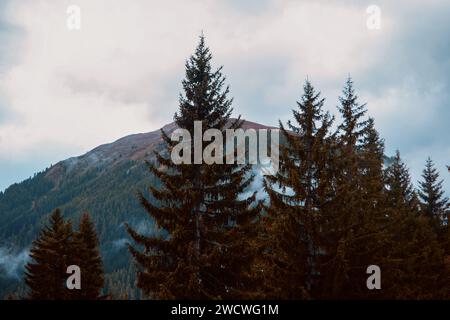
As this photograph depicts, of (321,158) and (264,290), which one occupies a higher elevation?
(321,158)

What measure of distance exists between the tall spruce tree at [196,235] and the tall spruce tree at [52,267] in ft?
44.6

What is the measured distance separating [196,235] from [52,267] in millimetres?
16220

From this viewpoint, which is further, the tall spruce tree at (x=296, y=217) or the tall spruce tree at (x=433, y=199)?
the tall spruce tree at (x=433, y=199)

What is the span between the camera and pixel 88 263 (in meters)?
31.6

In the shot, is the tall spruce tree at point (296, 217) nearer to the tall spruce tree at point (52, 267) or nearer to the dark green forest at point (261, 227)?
the dark green forest at point (261, 227)

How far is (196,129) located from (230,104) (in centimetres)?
223

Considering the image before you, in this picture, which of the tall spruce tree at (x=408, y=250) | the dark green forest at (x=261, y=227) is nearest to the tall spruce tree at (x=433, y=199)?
the tall spruce tree at (x=408, y=250)

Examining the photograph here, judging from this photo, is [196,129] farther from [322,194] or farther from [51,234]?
[51,234]

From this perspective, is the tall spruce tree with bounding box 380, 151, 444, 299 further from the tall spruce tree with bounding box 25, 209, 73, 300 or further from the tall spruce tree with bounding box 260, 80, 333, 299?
the tall spruce tree with bounding box 25, 209, 73, 300

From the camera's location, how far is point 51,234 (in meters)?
29.3

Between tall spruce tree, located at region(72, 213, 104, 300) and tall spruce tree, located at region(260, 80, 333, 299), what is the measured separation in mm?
17612

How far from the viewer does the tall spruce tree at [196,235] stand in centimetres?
1582
